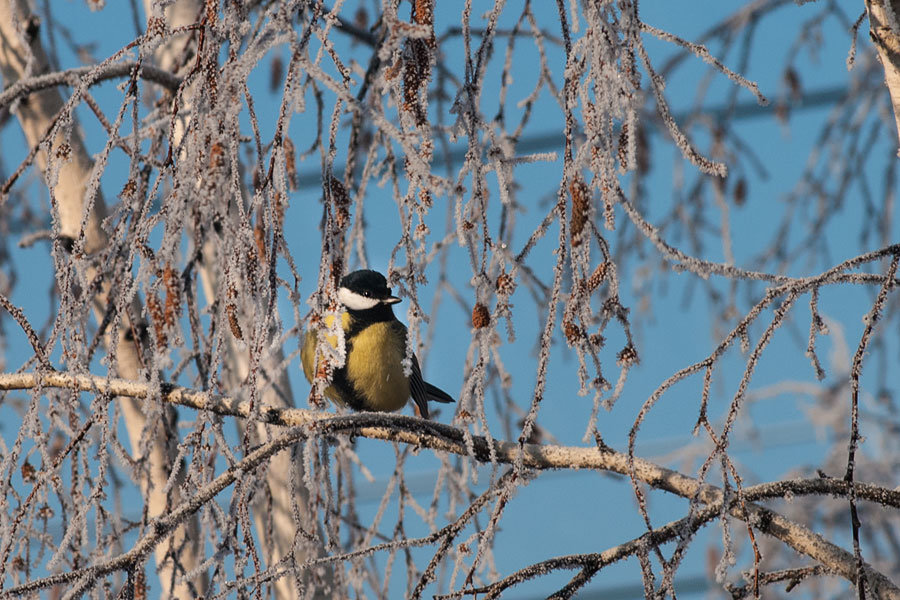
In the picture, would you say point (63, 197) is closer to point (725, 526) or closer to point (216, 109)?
point (216, 109)

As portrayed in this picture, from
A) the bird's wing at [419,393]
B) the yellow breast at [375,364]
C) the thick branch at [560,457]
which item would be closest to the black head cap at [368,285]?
the yellow breast at [375,364]

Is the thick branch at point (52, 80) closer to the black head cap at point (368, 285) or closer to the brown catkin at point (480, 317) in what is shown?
the black head cap at point (368, 285)

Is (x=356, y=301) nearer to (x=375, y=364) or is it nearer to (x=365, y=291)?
(x=365, y=291)

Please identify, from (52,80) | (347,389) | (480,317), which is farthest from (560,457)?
(347,389)

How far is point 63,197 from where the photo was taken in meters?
2.56

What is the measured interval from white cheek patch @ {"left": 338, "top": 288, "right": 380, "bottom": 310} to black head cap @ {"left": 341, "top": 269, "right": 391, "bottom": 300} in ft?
0.04

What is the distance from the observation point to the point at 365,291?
2.98m

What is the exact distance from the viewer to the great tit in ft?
9.38

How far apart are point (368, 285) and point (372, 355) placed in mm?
239

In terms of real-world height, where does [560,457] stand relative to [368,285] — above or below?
below

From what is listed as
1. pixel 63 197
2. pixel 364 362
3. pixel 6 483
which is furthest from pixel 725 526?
pixel 63 197

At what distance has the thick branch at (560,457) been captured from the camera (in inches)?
54.7

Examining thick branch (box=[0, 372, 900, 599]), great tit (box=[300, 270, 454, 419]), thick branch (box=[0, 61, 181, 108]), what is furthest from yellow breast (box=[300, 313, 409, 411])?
thick branch (box=[0, 372, 900, 599])

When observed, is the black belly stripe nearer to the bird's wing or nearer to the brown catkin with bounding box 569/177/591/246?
the bird's wing
